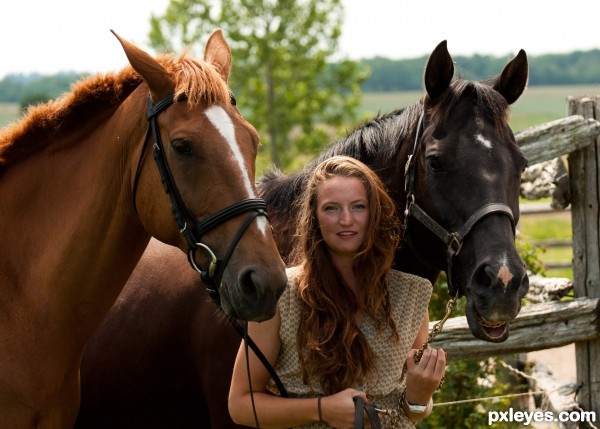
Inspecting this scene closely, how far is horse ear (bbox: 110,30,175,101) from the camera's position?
303 centimetres

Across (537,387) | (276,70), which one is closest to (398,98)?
(276,70)

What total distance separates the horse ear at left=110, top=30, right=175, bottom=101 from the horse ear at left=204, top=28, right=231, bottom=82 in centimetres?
30

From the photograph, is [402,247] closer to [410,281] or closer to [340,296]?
[410,281]

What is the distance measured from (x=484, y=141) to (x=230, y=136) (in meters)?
1.17

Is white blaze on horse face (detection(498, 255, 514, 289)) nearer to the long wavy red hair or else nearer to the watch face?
the long wavy red hair

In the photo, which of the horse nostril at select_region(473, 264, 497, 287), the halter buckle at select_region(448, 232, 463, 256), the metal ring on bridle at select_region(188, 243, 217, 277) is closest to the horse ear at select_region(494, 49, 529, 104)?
the halter buckle at select_region(448, 232, 463, 256)

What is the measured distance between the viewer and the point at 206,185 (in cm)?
296

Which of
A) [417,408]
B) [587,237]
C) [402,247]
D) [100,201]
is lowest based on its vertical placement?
[587,237]

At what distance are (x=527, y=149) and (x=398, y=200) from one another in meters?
1.66

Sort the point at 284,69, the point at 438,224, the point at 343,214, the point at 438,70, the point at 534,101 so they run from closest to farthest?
the point at 343,214, the point at 438,224, the point at 438,70, the point at 284,69, the point at 534,101

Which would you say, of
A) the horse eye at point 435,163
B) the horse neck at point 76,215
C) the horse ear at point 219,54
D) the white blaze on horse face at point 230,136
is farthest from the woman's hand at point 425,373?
the horse ear at point 219,54

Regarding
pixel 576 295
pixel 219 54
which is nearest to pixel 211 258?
pixel 219 54

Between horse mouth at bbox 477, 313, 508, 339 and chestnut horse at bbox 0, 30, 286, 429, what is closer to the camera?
chestnut horse at bbox 0, 30, 286, 429

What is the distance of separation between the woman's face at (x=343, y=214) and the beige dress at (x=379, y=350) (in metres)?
0.21
